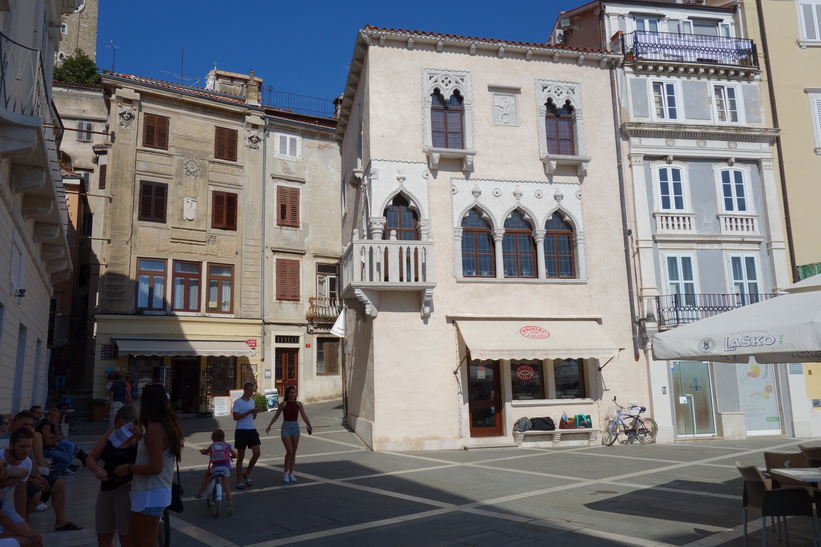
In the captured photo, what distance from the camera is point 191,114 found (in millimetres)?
28250

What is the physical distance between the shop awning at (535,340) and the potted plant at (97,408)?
14.9 meters

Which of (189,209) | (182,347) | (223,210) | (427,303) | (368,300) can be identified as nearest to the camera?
(368,300)

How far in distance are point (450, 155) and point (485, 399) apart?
7.17m

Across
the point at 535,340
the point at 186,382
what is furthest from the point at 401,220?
the point at 186,382

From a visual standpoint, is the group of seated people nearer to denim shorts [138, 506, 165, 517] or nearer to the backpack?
denim shorts [138, 506, 165, 517]

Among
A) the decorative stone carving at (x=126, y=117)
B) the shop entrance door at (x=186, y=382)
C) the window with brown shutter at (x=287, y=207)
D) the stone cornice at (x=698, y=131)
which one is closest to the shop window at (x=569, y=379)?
the stone cornice at (x=698, y=131)

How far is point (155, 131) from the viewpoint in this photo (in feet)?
89.3

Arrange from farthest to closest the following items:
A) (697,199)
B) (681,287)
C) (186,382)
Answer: (186,382)
(697,199)
(681,287)

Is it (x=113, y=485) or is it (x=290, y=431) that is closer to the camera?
(x=113, y=485)

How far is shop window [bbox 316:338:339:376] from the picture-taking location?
29.9 metres

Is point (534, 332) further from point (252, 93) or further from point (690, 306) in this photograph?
point (252, 93)

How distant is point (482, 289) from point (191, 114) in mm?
17616

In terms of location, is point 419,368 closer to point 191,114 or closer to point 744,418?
point 744,418

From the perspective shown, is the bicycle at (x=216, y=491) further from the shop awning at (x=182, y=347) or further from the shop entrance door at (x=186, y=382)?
the shop entrance door at (x=186, y=382)
